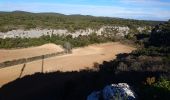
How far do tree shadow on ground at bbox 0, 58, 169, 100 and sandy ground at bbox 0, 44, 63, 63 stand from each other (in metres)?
7.41

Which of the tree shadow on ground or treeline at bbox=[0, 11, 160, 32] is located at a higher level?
the tree shadow on ground

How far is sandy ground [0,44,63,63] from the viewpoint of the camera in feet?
103

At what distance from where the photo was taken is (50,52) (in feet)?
113

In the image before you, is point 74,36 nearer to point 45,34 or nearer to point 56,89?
point 45,34

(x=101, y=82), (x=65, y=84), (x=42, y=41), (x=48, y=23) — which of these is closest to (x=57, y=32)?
(x=42, y=41)

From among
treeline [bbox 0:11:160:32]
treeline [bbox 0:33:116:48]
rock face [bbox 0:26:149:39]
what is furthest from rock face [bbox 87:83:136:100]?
treeline [bbox 0:11:160:32]

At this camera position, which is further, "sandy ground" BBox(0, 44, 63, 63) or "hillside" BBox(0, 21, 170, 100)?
"sandy ground" BBox(0, 44, 63, 63)

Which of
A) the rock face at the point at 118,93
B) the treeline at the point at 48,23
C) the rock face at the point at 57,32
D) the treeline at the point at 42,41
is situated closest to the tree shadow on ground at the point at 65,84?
the rock face at the point at 118,93

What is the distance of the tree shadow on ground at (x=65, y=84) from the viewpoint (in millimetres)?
14398

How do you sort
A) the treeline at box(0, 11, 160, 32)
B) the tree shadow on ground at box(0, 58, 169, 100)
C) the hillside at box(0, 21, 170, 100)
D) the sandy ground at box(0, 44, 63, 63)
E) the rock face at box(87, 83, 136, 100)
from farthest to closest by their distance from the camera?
the treeline at box(0, 11, 160, 32)
the sandy ground at box(0, 44, 63, 63)
the tree shadow on ground at box(0, 58, 169, 100)
the hillside at box(0, 21, 170, 100)
the rock face at box(87, 83, 136, 100)

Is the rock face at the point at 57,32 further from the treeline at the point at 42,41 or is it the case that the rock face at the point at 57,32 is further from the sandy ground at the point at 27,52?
the sandy ground at the point at 27,52

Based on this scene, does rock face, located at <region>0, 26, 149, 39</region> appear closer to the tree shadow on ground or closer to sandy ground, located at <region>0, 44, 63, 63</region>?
sandy ground, located at <region>0, 44, 63, 63</region>

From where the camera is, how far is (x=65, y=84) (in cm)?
1741

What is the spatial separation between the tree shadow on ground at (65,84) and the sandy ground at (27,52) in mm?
7408
